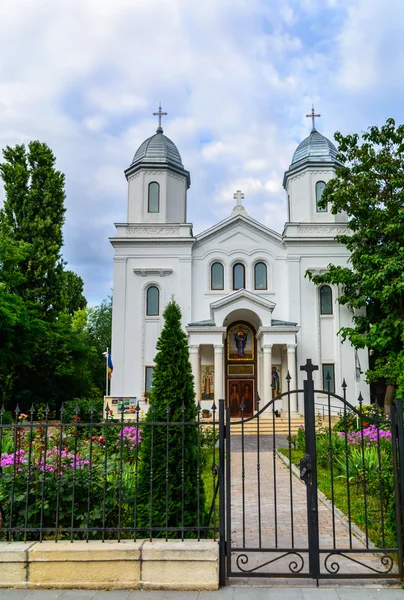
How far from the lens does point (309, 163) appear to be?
1092 inches

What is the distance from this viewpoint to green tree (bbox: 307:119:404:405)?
20797 mm

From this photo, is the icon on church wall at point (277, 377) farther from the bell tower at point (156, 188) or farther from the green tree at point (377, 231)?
the bell tower at point (156, 188)

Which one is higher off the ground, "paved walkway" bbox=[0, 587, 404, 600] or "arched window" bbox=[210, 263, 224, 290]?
"arched window" bbox=[210, 263, 224, 290]

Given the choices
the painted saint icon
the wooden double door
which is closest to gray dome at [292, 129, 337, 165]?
the painted saint icon

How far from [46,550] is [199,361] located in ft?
64.7

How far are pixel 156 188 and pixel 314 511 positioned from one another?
24220mm

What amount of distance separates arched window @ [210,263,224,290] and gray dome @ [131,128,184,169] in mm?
6355

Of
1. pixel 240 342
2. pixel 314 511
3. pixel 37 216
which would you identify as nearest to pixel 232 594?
pixel 314 511

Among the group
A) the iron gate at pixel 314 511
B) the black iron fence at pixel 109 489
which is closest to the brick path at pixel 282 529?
the iron gate at pixel 314 511

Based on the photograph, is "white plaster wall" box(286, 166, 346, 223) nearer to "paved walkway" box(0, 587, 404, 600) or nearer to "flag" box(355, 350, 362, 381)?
"flag" box(355, 350, 362, 381)

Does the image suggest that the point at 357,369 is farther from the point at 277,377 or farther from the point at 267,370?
the point at 267,370

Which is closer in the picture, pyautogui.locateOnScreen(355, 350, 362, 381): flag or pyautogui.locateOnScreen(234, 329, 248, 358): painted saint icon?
pyautogui.locateOnScreen(355, 350, 362, 381): flag

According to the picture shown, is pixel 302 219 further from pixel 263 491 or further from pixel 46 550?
pixel 46 550

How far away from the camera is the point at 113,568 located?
17.1ft
